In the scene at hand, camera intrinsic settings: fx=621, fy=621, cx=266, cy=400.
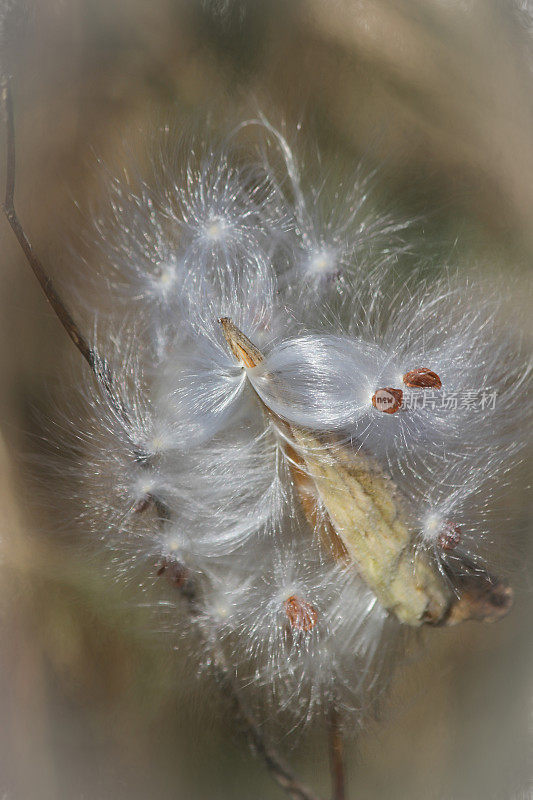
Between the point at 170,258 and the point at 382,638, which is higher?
the point at 170,258

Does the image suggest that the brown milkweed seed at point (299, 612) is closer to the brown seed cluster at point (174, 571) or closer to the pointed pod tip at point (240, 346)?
the brown seed cluster at point (174, 571)

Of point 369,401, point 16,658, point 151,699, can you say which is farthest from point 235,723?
point 369,401

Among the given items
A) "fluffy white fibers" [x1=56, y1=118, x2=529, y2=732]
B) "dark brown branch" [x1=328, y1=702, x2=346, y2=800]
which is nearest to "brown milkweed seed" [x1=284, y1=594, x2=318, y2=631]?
"fluffy white fibers" [x1=56, y1=118, x2=529, y2=732]

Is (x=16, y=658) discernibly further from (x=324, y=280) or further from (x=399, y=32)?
(x=399, y=32)

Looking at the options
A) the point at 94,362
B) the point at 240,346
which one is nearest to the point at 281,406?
the point at 240,346

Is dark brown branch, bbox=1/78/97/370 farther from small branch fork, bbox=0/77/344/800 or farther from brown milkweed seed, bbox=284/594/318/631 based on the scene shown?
brown milkweed seed, bbox=284/594/318/631

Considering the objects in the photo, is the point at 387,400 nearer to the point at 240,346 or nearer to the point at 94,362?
the point at 240,346
